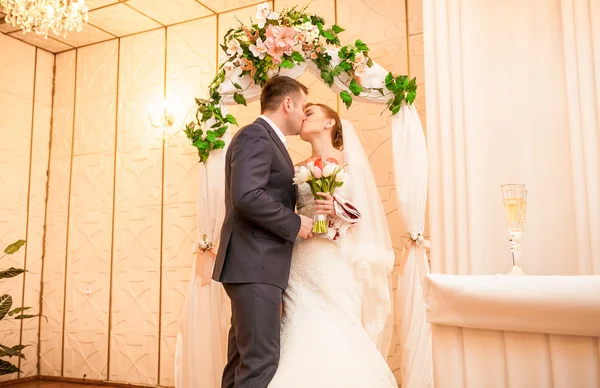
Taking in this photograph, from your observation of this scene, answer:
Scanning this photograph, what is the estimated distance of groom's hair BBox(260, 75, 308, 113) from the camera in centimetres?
283

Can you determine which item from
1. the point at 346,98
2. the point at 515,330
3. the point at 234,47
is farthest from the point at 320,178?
the point at 515,330

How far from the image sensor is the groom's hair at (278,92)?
2.83m

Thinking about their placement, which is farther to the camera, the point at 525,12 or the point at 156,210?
the point at 156,210

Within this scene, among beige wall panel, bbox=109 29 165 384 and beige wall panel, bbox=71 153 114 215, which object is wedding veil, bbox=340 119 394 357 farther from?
beige wall panel, bbox=71 153 114 215

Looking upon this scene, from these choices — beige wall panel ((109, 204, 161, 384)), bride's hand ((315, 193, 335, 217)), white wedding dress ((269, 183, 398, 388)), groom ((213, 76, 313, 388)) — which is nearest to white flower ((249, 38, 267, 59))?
groom ((213, 76, 313, 388))

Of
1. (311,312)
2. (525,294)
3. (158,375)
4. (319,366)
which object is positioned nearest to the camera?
(525,294)

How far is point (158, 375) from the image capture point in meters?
5.19

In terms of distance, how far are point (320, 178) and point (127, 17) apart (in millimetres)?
3859

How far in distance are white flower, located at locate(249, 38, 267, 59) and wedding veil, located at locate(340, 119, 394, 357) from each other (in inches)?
30.1

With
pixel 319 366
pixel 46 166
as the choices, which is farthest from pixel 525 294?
pixel 46 166

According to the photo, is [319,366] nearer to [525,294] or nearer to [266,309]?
[266,309]

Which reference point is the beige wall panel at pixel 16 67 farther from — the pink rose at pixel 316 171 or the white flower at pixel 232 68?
the pink rose at pixel 316 171

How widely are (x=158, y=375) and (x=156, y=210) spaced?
1.69 metres

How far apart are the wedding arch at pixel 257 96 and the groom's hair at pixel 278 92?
0.50 m
